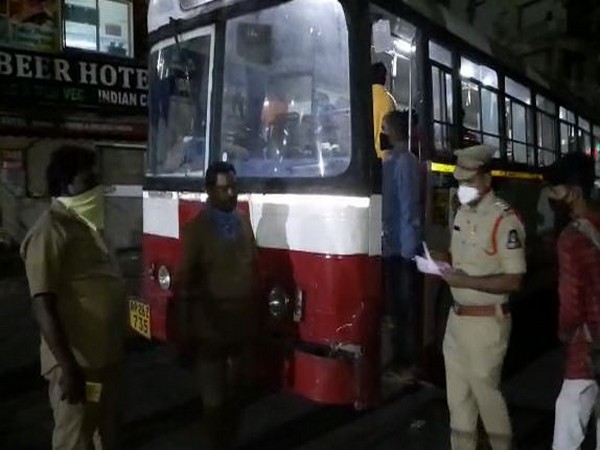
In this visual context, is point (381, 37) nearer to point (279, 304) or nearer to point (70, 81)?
point (279, 304)

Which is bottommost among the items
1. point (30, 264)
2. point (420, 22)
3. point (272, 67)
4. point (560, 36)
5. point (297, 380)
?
point (297, 380)

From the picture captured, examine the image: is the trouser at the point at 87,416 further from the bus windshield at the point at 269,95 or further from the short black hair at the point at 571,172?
the short black hair at the point at 571,172

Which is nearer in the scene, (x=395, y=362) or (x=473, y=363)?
(x=473, y=363)

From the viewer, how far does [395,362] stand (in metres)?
4.47

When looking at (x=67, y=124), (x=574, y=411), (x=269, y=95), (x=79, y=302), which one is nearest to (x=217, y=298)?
(x=79, y=302)

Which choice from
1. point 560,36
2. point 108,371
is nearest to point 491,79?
point 108,371

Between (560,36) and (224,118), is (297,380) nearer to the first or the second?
(224,118)

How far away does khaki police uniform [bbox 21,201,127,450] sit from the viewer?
290 centimetres

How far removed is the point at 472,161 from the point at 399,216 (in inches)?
35.0

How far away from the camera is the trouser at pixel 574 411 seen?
3.48 m

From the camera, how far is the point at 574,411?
3486 mm

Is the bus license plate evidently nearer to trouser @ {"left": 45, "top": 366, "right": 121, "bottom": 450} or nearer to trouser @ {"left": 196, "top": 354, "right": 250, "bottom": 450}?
trouser @ {"left": 196, "top": 354, "right": 250, "bottom": 450}

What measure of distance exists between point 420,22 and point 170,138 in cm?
197

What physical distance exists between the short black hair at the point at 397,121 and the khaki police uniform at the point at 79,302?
1930mm
